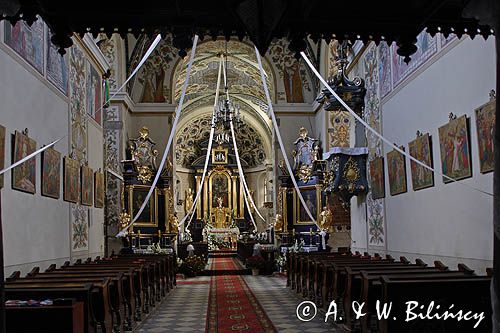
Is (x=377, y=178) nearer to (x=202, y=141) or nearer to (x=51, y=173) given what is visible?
(x=51, y=173)

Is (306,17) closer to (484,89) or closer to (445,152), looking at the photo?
(484,89)

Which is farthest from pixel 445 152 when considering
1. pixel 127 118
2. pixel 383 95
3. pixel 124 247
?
pixel 127 118

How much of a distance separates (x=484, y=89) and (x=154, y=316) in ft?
20.0

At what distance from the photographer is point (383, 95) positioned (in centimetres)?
1344

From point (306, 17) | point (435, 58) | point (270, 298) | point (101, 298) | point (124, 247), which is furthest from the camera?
point (124, 247)

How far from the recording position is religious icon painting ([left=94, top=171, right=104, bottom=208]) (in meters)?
15.2

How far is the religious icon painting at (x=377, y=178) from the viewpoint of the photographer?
530 inches

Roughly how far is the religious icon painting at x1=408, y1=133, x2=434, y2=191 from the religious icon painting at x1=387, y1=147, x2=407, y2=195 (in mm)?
503

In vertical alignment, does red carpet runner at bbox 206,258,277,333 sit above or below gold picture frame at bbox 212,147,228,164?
below

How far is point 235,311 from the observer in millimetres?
10656

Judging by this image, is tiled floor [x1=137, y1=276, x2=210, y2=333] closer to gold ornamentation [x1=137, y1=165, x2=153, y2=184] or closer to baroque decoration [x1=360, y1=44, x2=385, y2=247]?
baroque decoration [x1=360, y1=44, x2=385, y2=247]

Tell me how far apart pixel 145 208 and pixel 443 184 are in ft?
46.3

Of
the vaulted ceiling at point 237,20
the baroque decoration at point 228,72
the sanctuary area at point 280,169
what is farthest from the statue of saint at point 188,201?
the vaulted ceiling at point 237,20

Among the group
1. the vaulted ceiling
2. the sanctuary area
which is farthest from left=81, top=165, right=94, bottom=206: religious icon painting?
the vaulted ceiling
